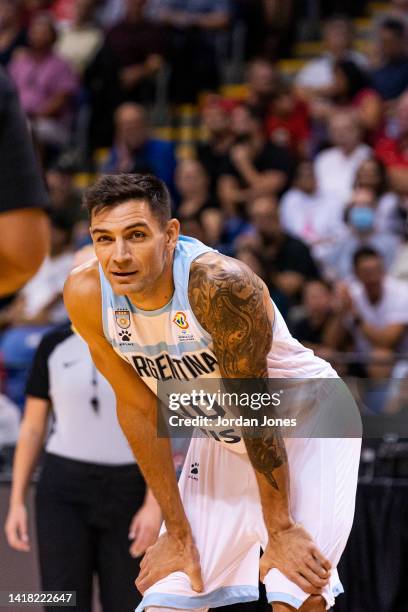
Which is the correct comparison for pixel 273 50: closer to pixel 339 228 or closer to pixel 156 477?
pixel 339 228

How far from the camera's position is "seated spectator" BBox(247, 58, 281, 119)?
29.6 ft

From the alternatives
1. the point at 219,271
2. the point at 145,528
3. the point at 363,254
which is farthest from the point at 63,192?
the point at 219,271

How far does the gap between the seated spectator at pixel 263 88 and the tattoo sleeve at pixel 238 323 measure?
236 inches

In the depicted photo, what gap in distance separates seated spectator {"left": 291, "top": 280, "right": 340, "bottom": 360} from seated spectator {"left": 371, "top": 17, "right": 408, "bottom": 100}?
3.02 m

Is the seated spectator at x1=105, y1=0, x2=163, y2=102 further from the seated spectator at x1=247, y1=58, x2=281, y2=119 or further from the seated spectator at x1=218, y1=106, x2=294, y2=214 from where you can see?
the seated spectator at x1=218, y1=106, x2=294, y2=214

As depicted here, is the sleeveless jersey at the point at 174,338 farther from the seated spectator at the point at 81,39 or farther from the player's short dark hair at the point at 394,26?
the seated spectator at the point at 81,39

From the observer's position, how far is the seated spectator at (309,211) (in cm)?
773

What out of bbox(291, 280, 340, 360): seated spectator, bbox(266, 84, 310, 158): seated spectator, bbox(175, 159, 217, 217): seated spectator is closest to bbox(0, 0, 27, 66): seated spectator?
bbox(266, 84, 310, 158): seated spectator

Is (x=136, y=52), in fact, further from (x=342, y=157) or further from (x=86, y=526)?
(x=86, y=526)

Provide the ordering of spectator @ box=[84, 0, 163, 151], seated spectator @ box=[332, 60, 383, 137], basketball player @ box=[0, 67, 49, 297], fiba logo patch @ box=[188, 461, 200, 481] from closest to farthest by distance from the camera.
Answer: basketball player @ box=[0, 67, 49, 297] < fiba logo patch @ box=[188, 461, 200, 481] < seated spectator @ box=[332, 60, 383, 137] < spectator @ box=[84, 0, 163, 151]

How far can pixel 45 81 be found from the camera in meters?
10.2

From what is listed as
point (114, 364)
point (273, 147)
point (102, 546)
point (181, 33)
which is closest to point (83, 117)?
point (181, 33)

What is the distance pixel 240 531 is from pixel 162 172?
5431 millimetres

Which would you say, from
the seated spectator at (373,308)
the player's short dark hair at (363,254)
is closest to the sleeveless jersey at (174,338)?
the seated spectator at (373,308)
